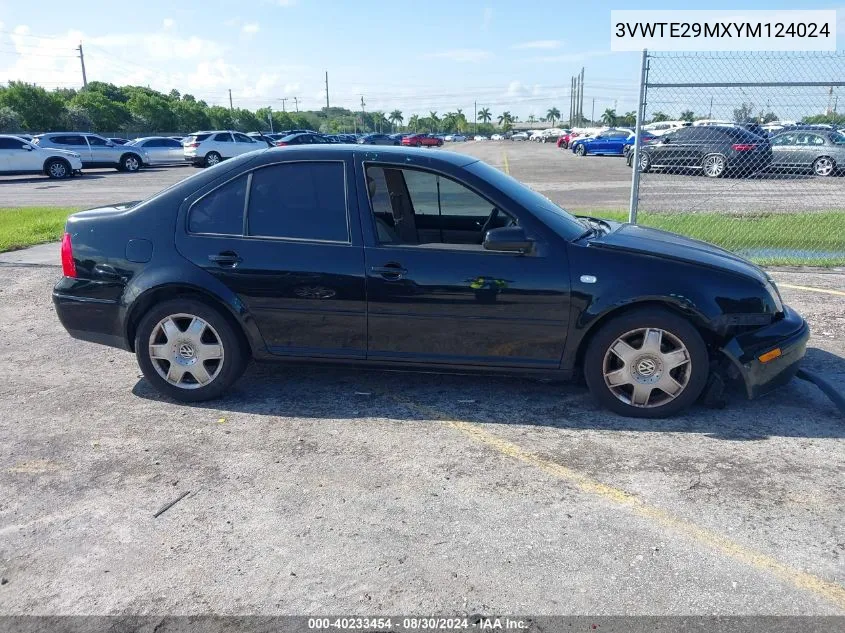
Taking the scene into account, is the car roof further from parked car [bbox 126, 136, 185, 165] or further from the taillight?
parked car [bbox 126, 136, 185, 165]

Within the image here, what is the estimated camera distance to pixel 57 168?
25.5 m

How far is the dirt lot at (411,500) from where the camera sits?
2738mm

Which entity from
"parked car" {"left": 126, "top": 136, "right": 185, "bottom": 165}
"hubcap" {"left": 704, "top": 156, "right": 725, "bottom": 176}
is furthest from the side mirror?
"parked car" {"left": 126, "top": 136, "right": 185, "bottom": 165}

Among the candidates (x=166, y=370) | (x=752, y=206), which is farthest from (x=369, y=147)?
(x=752, y=206)

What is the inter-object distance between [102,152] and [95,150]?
A: 11.0 inches

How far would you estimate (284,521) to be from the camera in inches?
126

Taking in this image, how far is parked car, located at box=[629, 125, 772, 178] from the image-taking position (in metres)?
12.8

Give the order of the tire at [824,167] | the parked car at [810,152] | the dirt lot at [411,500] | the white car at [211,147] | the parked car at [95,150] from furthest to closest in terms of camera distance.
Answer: the white car at [211,147] < the parked car at [95,150] < the tire at [824,167] < the parked car at [810,152] < the dirt lot at [411,500]

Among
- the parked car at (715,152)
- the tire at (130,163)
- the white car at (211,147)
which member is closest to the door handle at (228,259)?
the parked car at (715,152)

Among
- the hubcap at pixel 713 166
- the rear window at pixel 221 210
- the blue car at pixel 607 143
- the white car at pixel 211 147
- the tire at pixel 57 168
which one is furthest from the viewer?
the blue car at pixel 607 143

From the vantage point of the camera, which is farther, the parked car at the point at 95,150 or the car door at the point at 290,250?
the parked car at the point at 95,150

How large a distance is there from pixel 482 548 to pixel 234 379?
90.7 inches

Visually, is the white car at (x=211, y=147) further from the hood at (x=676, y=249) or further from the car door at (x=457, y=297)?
the hood at (x=676, y=249)

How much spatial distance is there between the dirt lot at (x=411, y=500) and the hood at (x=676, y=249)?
3.04 feet
